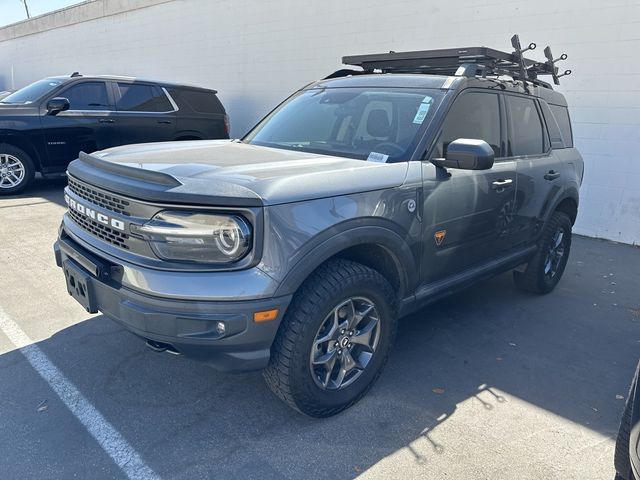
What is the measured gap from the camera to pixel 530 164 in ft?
13.1

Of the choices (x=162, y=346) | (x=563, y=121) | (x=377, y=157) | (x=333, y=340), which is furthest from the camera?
(x=563, y=121)

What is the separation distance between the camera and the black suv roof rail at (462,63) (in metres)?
3.65

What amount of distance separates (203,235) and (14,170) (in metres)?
6.83

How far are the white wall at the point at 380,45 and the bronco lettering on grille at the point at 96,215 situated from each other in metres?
6.33

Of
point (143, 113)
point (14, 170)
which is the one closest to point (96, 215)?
point (14, 170)

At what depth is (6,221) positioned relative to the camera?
20.4ft

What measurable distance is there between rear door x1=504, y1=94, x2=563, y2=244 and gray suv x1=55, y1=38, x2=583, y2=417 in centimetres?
2

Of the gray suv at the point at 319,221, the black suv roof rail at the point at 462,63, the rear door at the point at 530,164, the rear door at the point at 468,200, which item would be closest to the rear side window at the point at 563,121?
the black suv roof rail at the point at 462,63

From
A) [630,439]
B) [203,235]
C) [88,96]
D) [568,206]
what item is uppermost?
[88,96]

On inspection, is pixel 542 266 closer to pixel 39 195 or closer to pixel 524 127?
pixel 524 127

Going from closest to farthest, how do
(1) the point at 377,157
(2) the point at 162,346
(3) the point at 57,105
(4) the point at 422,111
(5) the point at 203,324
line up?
(5) the point at 203,324, (2) the point at 162,346, (1) the point at 377,157, (4) the point at 422,111, (3) the point at 57,105

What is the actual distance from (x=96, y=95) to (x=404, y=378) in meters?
7.03

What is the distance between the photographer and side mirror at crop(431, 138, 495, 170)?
9.19 ft

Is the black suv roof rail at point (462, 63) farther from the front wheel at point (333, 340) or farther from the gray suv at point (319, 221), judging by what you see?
the front wheel at point (333, 340)
